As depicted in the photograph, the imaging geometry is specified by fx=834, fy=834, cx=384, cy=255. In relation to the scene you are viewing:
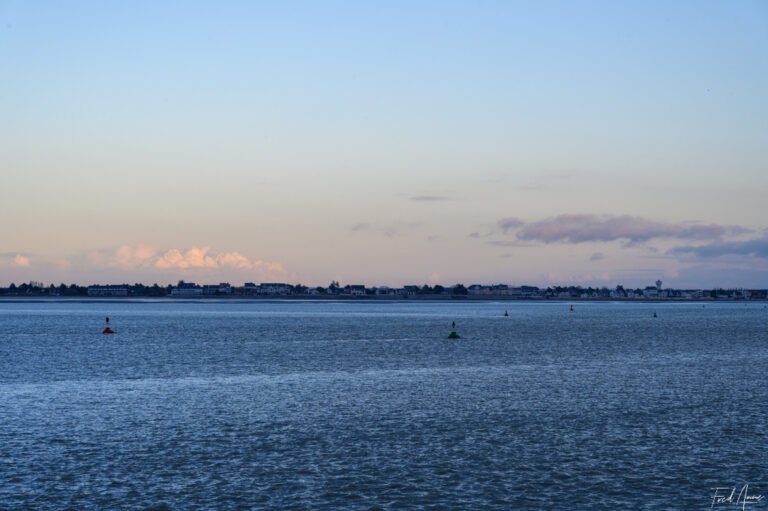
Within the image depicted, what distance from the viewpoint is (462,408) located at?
51125 millimetres

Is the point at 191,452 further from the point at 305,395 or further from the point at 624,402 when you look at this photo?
the point at 624,402

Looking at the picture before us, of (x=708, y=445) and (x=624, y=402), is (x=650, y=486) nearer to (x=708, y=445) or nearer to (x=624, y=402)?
(x=708, y=445)

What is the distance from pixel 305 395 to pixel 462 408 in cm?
1203

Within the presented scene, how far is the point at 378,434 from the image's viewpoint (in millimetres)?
41969

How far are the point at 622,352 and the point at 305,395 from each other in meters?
56.6

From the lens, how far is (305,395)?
189 ft

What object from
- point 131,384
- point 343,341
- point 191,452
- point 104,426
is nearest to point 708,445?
point 191,452

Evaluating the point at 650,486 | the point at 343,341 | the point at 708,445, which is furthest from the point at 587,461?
the point at 343,341

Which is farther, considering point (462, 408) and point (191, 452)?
point (462, 408)

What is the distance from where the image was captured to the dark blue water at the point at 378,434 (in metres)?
30.6

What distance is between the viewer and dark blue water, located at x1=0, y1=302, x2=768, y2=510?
30594mm

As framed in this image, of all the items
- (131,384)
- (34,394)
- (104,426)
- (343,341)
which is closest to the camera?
(104,426)

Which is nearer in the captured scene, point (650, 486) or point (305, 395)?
point (650, 486)

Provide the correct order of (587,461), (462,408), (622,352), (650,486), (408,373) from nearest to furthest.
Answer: (650,486) → (587,461) → (462,408) → (408,373) → (622,352)
